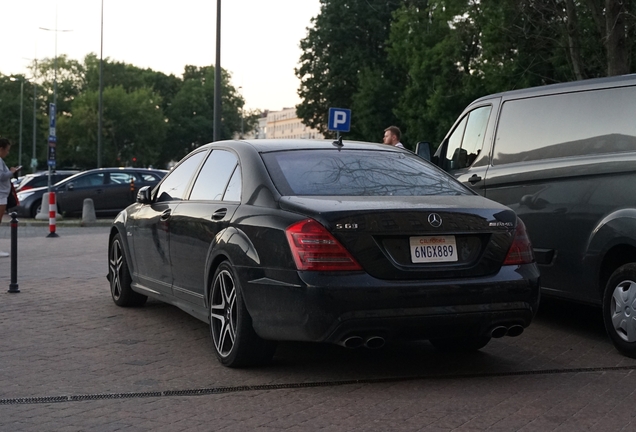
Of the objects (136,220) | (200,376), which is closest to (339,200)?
(200,376)

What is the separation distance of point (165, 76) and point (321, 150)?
117m

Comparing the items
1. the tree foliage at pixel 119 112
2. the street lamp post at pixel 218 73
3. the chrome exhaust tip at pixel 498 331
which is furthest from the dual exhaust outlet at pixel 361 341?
the tree foliage at pixel 119 112

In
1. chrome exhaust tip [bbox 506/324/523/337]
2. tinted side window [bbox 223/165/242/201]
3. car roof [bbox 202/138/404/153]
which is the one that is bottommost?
chrome exhaust tip [bbox 506/324/523/337]

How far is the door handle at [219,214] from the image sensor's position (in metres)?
6.82

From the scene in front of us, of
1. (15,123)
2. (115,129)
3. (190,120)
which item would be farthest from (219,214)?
(190,120)

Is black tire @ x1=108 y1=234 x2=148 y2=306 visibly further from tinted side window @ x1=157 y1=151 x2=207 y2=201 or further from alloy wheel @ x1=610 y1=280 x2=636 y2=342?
alloy wheel @ x1=610 y1=280 x2=636 y2=342

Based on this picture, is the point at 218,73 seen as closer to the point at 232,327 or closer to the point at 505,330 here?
the point at 232,327

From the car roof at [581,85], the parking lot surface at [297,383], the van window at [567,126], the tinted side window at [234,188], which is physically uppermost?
the car roof at [581,85]

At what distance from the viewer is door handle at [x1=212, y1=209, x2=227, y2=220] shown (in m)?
6.82

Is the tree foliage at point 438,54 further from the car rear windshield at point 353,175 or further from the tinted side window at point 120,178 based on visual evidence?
the car rear windshield at point 353,175

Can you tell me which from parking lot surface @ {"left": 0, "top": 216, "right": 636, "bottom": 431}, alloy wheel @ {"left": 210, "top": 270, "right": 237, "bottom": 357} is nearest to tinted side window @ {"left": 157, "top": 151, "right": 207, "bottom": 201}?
parking lot surface @ {"left": 0, "top": 216, "right": 636, "bottom": 431}

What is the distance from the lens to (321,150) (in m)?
7.03

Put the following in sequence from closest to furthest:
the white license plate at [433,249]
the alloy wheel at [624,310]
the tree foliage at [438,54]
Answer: the white license plate at [433,249] → the alloy wheel at [624,310] → the tree foliage at [438,54]

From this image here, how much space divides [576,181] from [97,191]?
24.0 metres
